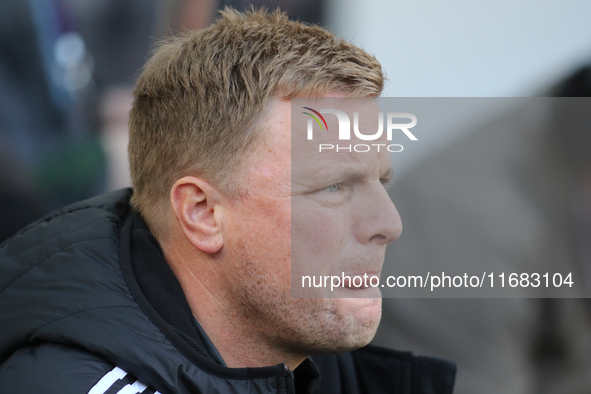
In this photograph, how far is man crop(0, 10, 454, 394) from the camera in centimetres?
123

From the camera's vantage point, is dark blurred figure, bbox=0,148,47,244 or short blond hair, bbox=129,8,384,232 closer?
short blond hair, bbox=129,8,384,232

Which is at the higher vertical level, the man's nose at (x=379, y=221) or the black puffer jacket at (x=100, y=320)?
the man's nose at (x=379, y=221)

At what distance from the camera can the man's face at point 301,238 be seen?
50.5 inches

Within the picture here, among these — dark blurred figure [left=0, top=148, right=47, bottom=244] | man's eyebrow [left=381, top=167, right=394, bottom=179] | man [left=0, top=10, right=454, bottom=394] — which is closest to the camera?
man [left=0, top=10, right=454, bottom=394]

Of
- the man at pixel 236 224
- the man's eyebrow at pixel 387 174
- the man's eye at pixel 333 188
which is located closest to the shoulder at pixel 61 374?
the man at pixel 236 224

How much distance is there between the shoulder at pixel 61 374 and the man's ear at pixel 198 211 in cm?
39

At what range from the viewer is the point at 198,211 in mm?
1348

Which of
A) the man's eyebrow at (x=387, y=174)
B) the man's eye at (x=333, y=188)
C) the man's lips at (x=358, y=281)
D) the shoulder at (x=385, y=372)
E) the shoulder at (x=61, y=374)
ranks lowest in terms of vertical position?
the shoulder at (x=385, y=372)

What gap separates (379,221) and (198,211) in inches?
20.0

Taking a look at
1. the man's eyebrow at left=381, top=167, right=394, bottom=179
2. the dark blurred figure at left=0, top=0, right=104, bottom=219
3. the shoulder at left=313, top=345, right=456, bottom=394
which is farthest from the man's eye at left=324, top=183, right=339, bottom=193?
the dark blurred figure at left=0, top=0, right=104, bottom=219

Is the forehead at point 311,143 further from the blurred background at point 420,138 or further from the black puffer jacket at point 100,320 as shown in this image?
the blurred background at point 420,138

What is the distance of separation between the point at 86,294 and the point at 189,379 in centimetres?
32

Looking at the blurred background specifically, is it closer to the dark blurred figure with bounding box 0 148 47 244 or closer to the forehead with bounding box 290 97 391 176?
the dark blurred figure with bounding box 0 148 47 244

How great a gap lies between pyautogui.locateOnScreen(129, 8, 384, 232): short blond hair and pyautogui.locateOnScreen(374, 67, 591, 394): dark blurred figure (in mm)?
962
